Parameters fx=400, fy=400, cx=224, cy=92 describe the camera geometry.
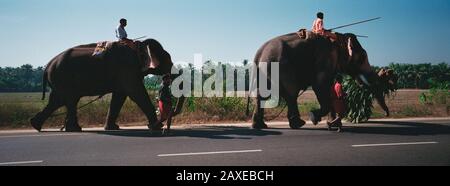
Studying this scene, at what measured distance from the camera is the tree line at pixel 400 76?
84.1m

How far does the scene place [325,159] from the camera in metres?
6.55

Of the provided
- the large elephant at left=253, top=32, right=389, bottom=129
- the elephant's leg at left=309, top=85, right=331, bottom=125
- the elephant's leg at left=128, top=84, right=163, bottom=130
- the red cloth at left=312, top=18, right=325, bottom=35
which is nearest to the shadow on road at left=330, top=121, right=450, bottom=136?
the elephant's leg at left=309, top=85, right=331, bottom=125

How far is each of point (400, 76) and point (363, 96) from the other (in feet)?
261

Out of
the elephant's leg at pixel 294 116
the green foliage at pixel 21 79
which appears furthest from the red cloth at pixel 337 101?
the green foliage at pixel 21 79

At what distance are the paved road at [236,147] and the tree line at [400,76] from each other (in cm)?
7684

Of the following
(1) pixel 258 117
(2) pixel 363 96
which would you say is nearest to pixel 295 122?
(1) pixel 258 117

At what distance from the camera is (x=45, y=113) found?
1067cm

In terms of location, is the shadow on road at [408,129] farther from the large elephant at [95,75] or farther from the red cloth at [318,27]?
the large elephant at [95,75]

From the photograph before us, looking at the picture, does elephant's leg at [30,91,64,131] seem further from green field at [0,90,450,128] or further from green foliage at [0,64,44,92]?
green foliage at [0,64,44,92]

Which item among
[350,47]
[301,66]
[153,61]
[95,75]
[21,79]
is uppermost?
[350,47]

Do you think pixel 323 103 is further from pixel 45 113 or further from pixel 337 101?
pixel 45 113

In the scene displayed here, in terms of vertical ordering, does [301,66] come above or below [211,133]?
above

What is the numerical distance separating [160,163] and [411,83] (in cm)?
9334
